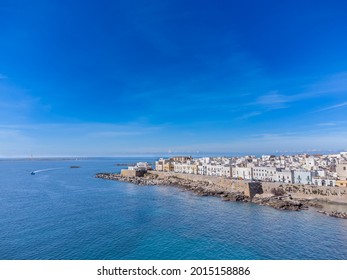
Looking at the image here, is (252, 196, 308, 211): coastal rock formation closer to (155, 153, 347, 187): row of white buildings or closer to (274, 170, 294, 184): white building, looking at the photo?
(155, 153, 347, 187): row of white buildings

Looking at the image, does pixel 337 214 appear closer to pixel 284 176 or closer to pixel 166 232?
pixel 284 176

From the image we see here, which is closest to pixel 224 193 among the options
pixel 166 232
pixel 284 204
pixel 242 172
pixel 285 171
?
pixel 284 204

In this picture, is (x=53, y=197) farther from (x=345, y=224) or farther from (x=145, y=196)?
(x=345, y=224)

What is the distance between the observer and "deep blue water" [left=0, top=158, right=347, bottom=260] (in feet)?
49.2

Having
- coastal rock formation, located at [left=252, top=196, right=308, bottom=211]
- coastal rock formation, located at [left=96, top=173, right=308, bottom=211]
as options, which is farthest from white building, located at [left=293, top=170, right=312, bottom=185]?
coastal rock formation, located at [left=252, top=196, right=308, bottom=211]

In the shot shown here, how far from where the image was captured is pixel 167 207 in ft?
89.9

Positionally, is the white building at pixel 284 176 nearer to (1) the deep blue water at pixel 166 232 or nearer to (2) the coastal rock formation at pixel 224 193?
(2) the coastal rock formation at pixel 224 193

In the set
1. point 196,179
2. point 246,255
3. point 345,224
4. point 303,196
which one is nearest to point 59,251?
point 246,255

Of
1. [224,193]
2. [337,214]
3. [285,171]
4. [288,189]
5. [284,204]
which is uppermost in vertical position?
[285,171]

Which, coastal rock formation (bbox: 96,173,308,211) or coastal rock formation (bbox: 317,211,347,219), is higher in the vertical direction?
coastal rock formation (bbox: 96,173,308,211)

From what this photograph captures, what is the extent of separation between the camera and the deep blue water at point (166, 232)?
A: 1498 centimetres

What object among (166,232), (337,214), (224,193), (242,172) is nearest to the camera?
(166,232)

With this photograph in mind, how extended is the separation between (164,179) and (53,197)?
25.5m

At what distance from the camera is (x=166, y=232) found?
18656 millimetres
